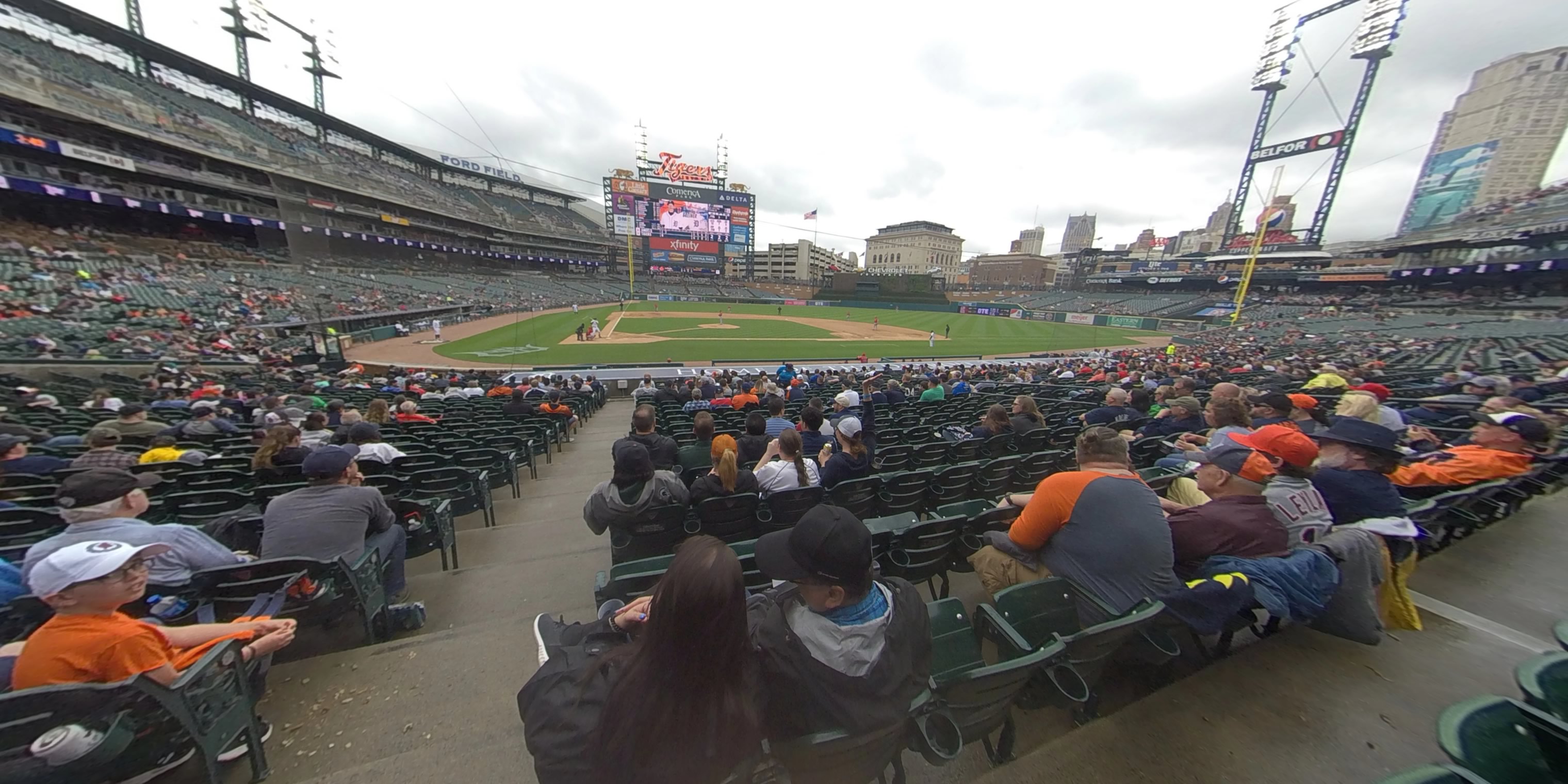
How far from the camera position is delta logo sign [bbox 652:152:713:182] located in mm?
75688

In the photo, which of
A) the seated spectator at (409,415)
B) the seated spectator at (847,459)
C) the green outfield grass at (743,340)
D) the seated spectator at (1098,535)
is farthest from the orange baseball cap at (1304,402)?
the green outfield grass at (743,340)

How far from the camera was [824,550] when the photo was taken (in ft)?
5.97

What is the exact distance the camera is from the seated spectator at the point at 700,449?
6.23 meters

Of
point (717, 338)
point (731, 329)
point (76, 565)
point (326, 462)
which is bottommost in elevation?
point (717, 338)

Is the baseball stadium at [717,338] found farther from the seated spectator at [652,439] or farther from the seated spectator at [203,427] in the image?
the seated spectator at [652,439]

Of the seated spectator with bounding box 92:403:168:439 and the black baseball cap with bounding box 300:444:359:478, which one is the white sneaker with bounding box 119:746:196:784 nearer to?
the black baseball cap with bounding box 300:444:359:478

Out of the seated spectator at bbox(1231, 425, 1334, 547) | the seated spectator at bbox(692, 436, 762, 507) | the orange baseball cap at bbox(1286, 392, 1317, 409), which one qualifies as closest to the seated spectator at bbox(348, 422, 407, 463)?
the seated spectator at bbox(692, 436, 762, 507)

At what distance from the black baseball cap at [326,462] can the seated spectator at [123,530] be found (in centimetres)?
66

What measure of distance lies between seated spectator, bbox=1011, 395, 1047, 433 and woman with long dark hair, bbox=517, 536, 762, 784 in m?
6.53

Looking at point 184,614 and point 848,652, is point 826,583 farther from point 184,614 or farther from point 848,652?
point 184,614

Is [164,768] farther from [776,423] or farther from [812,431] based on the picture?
[776,423]

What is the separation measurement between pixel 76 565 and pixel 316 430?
563 centimetres

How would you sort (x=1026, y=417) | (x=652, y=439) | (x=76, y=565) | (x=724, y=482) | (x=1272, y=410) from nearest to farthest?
1. (x=76, y=565)
2. (x=724, y=482)
3. (x=652, y=439)
4. (x=1272, y=410)
5. (x=1026, y=417)

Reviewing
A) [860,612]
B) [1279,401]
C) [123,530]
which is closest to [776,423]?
[860,612]
